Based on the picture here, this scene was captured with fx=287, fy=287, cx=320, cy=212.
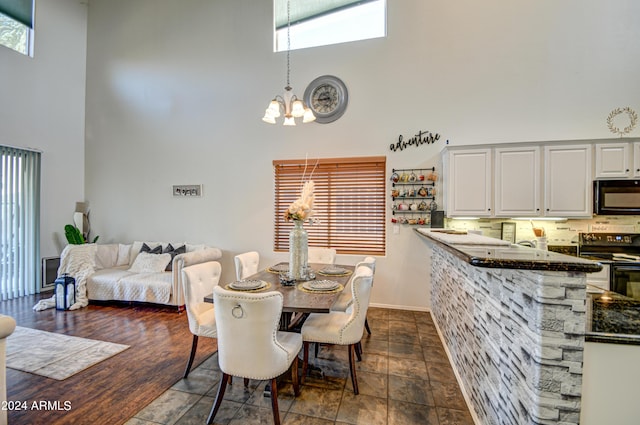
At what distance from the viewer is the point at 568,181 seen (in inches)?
132

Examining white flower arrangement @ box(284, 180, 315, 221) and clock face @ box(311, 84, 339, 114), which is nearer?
white flower arrangement @ box(284, 180, 315, 221)

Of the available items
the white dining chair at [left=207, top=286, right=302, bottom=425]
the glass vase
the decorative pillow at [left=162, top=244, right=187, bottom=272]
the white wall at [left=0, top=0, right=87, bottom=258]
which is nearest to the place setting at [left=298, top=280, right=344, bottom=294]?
the glass vase

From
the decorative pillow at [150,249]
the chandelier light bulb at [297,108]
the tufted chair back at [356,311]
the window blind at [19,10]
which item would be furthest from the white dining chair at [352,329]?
the window blind at [19,10]

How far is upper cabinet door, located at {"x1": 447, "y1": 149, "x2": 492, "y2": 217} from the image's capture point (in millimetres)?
3572

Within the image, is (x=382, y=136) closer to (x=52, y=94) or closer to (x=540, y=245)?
(x=540, y=245)

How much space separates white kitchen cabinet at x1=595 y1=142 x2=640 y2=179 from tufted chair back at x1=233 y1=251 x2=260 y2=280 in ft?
13.5

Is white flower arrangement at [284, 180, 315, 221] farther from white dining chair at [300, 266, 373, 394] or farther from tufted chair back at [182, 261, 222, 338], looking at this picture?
tufted chair back at [182, 261, 222, 338]

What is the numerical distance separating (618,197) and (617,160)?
16.5 inches

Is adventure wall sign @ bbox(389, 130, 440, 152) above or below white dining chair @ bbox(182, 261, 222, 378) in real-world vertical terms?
above

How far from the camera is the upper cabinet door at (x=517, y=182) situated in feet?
11.3

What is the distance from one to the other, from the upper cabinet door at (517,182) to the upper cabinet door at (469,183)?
0.11m

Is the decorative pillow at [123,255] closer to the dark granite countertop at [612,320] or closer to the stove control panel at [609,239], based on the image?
the dark granite countertop at [612,320]

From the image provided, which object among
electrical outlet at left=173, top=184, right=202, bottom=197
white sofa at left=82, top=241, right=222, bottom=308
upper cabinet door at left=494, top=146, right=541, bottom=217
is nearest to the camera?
upper cabinet door at left=494, top=146, right=541, bottom=217

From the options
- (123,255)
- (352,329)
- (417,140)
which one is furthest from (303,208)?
(123,255)
